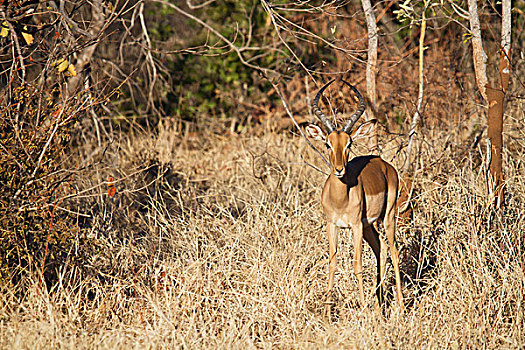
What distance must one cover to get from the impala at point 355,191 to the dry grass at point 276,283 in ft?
1.02

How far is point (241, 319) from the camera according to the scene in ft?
14.1

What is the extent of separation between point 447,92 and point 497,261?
3015 mm

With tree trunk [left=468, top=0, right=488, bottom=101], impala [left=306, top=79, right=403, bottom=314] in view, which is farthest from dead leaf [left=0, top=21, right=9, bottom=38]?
tree trunk [left=468, top=0, right=488, bottom=101]

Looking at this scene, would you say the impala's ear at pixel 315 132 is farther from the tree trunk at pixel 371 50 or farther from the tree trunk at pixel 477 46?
the tree trunk at pixel 477 46

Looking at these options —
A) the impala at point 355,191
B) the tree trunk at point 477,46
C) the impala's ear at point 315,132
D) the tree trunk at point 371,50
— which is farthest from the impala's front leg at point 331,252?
the tree trunk at point 477,46

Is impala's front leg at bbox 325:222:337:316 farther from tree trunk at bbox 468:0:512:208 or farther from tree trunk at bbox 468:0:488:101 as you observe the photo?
tree trunk at bbox 468:0:488:101

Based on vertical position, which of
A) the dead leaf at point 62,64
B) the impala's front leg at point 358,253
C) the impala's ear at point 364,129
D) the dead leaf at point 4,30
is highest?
the dead leaf at point 4,30

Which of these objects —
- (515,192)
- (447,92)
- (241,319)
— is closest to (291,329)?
(241,319)

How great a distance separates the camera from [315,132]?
14.8 ft

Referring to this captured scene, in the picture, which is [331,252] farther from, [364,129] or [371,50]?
[371,50]

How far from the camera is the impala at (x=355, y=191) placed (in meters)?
4.02

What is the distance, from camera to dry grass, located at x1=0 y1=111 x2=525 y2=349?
4055 mm

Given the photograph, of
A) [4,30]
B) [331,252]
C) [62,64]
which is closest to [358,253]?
[331,252]

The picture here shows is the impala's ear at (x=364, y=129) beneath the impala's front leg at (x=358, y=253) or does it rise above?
above
